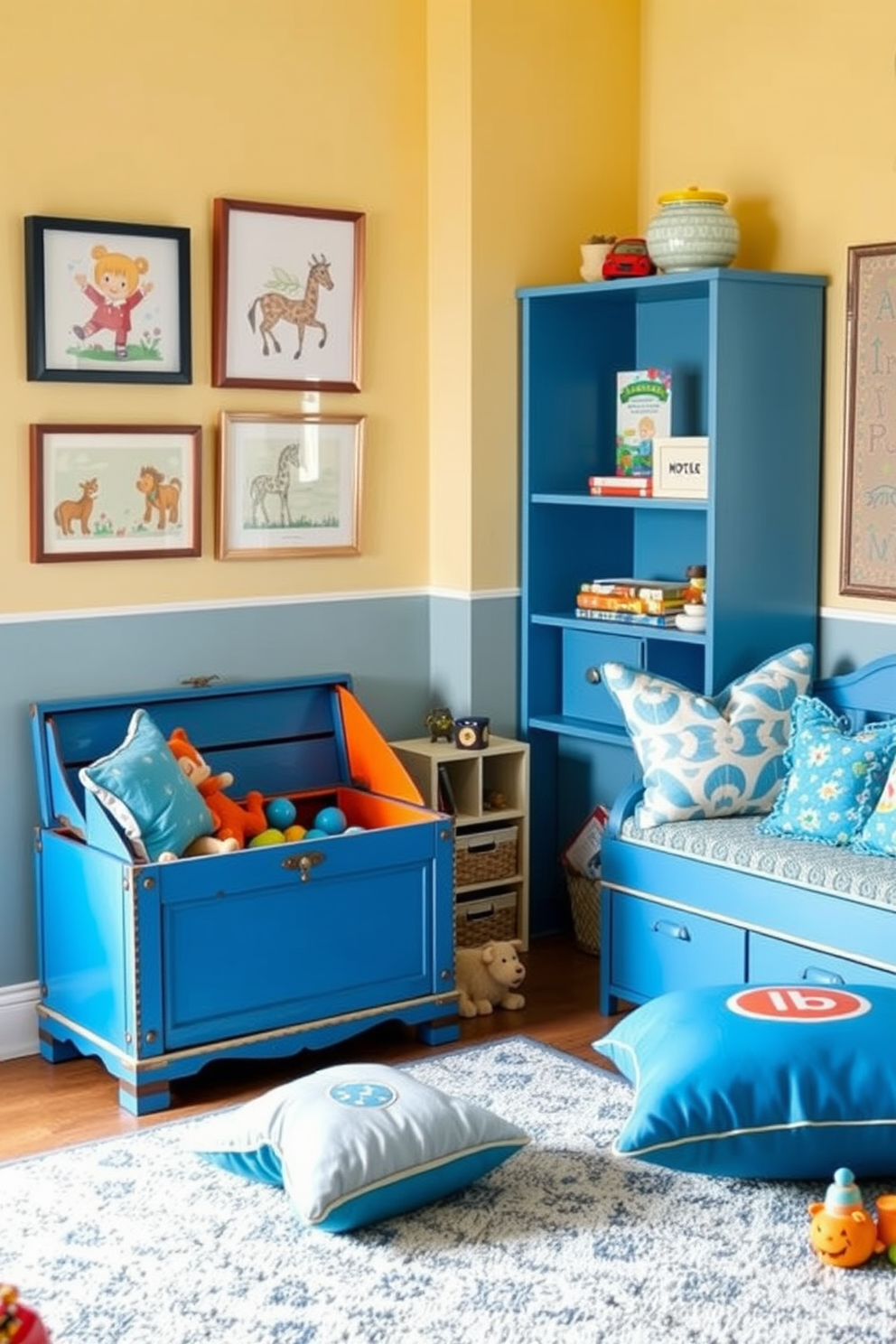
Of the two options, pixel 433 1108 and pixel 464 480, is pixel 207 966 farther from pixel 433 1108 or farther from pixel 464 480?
pixel 464 480

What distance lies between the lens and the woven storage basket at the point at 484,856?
4.33 m

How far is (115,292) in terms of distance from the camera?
3910 mm

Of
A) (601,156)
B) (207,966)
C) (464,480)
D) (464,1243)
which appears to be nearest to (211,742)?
(207,966)

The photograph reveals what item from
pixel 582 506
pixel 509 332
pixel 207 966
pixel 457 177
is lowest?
pixel 207 966

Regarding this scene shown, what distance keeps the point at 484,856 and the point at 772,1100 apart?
153 cm

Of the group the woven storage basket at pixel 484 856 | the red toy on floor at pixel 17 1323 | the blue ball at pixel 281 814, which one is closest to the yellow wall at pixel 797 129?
the woven storage basket at pixel 484 856

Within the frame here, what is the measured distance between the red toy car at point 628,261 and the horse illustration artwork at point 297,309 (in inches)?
26.7

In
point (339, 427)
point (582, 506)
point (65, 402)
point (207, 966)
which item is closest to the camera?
point (207, 966)

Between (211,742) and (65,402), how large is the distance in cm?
84

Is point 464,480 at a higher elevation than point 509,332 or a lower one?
lower

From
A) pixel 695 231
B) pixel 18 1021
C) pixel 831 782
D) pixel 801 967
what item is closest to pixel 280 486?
pixel 695 231

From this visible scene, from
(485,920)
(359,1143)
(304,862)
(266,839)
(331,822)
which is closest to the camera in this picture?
(359,1143)

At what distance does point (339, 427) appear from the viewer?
4340mm

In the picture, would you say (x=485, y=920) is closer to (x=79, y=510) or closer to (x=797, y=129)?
(x=79, y=510)
